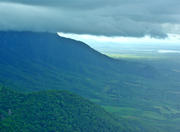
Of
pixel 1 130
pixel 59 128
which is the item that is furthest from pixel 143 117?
pixel 1 130

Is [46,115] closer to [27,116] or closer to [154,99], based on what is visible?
[27,116]

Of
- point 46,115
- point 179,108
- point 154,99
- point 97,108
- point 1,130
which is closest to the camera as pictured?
point 1,130

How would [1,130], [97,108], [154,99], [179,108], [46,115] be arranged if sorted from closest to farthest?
[1,130] < [46,115] < [97,108] < [179,108] < [154,99]

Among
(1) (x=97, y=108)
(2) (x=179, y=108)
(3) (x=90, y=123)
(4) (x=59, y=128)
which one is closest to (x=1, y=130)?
(4) (x=59, y=128)

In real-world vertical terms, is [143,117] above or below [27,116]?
below

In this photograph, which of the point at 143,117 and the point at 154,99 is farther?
the point at 154,99

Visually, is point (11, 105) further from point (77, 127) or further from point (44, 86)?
point (44, 86)
